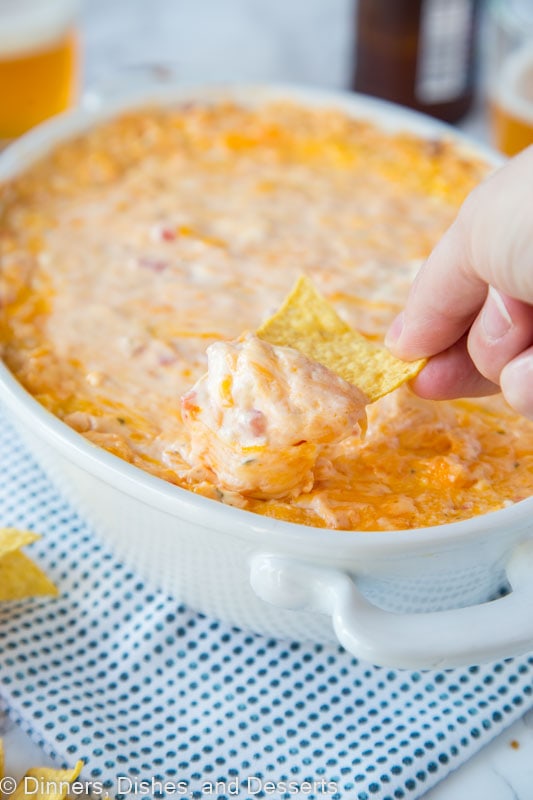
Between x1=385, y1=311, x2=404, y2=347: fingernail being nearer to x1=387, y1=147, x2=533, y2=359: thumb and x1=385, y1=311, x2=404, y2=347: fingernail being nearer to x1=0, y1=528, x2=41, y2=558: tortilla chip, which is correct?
x1=387, y1=147, x2=533, y2=359: thumb

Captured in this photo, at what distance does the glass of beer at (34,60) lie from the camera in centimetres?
284

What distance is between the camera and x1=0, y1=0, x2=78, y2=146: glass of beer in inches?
112

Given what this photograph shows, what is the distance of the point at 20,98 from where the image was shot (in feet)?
9.61

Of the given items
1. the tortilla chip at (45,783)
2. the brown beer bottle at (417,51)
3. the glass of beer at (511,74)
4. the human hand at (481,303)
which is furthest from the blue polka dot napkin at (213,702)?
the brown beer bottle at (417,51)

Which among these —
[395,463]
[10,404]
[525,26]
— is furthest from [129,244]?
[525,26]

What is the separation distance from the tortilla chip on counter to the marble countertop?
1.77 m

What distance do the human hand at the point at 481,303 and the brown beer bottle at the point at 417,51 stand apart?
5.20 feet

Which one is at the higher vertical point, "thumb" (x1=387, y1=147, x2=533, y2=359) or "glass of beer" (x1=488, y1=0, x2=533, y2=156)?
"thumb" (x1=387, y1=147, x2=533, y2=359)

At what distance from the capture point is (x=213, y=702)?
1714 mm

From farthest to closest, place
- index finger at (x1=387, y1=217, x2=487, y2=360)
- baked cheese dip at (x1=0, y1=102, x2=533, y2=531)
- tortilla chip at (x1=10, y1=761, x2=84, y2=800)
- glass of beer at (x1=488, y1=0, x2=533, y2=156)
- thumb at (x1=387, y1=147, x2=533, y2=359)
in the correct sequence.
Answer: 1. glass of beer at (x1=488, y1=0, x2=533, y2=156)
2. baked cheese dip at (x1=0, y1=102, x2=533, y2=531)
3. tortilla chip at (x1=10, y1=761, x2=84, y2=800)
4. index finger at (x1=387, y1=217, x2=487, y2=360)
5. thumb at (x1=387, y1=147, x2=533, y2=359)

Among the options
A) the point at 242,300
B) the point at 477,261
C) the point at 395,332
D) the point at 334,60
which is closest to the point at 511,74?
the point at 334,60

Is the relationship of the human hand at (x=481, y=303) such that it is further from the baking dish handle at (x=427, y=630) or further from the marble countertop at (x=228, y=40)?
the marble countertop at (x=228, y=40)

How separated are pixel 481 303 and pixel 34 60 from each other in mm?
1875

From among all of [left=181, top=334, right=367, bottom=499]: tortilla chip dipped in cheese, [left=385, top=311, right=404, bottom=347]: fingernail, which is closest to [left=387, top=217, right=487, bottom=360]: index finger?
[left=385, top=311, right=404, bottom=347]: fingernail
